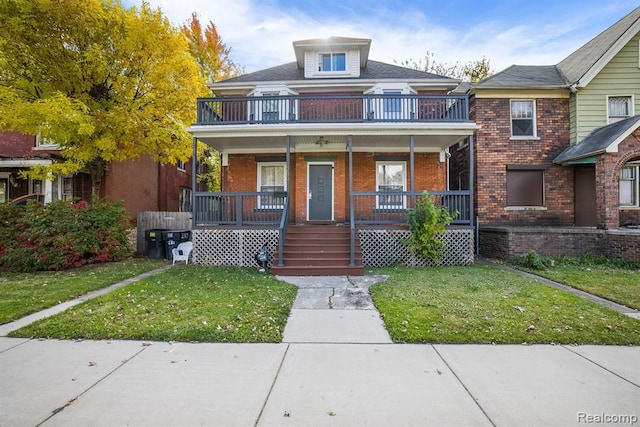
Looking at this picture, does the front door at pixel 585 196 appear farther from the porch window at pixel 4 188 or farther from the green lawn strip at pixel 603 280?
the porch window at pixel 4 188

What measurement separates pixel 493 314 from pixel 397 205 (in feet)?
22.6

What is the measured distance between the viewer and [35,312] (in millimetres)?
4973

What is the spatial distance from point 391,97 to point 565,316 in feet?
25.0

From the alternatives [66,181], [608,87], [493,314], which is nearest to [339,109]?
[493,314]

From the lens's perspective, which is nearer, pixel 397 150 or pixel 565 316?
pixel 565 316

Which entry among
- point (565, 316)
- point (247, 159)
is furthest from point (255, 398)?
point (247, 159)

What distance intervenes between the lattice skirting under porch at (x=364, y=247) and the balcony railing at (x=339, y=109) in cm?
361

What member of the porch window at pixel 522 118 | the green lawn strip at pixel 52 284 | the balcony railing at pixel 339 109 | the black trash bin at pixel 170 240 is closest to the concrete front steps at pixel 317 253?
the balcony railing at pixel 339 109

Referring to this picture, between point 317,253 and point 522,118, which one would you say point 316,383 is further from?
point 522,118

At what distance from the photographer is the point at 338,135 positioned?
9.81m

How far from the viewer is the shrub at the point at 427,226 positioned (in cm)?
848

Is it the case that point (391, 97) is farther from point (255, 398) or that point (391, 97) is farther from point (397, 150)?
point (255, 398)

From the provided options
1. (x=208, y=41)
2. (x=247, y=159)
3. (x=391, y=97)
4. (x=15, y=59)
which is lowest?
(x=247, y=159)

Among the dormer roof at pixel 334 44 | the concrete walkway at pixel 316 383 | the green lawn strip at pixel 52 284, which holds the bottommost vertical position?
the concrete walkway at pixel 316 383
